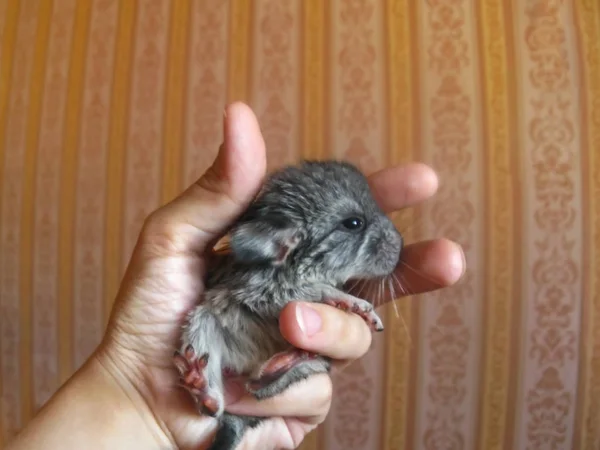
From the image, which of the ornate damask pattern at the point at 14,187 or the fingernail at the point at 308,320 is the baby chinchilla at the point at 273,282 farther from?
the ornate damask pattern at the point at 14,187

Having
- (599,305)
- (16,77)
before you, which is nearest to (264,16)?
(16,77)

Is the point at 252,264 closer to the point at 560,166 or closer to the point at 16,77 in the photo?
the point at 560,166

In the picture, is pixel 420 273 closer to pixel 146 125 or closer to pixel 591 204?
pixel 591 204

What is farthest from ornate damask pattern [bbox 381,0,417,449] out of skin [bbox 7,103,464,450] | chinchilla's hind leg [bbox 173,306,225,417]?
chinchilla's hind leg [bbox 173,306,225,417]

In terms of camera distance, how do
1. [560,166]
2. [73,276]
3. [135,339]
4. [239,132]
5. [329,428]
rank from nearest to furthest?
[239,132]
[135,339]
[560,166]
[329,428]
[73,276]

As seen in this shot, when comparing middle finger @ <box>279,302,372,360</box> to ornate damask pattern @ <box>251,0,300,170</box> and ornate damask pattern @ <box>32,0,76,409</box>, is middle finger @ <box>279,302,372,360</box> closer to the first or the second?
ornate damask pattern @ <box>251,0,300,170</box>

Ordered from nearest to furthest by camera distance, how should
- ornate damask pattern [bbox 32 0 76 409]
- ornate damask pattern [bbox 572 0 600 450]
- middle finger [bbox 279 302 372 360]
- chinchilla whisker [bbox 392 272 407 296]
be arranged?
middle finger [bbox 279 302 372 360] → chinchilla whisker [bbox 392 272 407 296] → ornate damask pattern [bbox 572 0 600 450] → ornate damask pattern [bbox 32 0 76 409]
